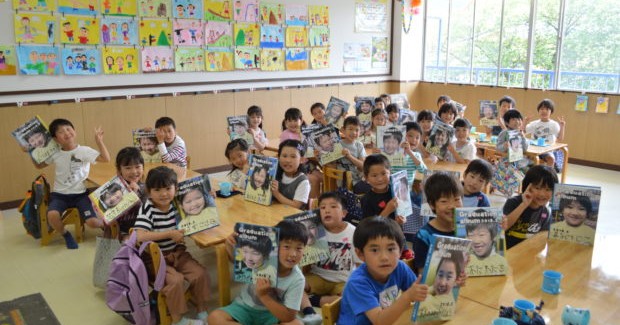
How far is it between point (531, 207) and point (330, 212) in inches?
45.5

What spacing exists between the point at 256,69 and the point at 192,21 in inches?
47.0

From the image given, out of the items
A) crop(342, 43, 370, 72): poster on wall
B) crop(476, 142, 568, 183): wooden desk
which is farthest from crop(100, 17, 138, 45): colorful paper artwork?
crop(476, 142, 568, 183): wooden desk

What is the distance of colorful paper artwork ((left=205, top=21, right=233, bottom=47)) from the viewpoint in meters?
6.84

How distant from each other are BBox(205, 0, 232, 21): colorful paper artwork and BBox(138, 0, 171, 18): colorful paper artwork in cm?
55

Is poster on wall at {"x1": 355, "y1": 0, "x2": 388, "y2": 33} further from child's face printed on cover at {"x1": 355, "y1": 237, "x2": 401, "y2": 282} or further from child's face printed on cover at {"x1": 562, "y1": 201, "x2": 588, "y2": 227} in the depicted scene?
child's face printed on cover at {"x1": 355, "y1": 237, "x2": 401, "y2": 282}

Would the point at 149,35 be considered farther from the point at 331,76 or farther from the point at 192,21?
the point at 331,76

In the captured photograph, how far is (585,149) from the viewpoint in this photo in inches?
299

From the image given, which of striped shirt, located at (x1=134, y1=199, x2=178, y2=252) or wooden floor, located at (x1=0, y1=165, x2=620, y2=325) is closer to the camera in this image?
striped shirt, located at (x1=134, y1=199, x2=178, y2=252)

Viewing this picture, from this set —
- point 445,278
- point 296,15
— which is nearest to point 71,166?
point 445,278

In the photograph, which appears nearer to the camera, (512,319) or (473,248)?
(512,319)

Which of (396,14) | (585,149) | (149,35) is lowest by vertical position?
(585,149)

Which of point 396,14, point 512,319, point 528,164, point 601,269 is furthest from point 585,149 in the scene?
point 512,319

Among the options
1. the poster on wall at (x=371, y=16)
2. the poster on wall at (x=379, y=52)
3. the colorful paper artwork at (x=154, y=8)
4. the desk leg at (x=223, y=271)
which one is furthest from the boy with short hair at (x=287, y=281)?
the poster on wall at (x=379, y=52)

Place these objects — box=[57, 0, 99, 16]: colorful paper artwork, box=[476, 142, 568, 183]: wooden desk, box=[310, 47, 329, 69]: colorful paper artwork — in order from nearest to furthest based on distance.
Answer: box=[476, 142, 568, 183]: wooden desk < box=[57, 0, 99, 16]: colorful paper artwork < box=[310, 47, 329, 69]: colorful paper artwork
